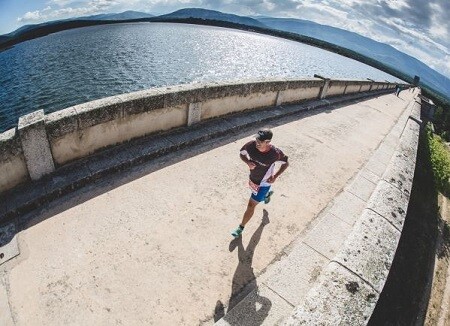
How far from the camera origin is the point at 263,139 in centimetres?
400

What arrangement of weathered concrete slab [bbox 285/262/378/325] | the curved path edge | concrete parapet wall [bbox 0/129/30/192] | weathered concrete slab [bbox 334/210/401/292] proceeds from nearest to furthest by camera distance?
weathered concrete slab [bbox 285/262/378/325]
the curved path edge
weathered concrete slab [bbox 334/210/401/292]
concrete parapet wall [bbox 0/129/30/192]

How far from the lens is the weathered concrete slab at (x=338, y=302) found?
233 centimetres

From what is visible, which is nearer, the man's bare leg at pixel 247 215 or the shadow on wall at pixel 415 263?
the man's bare leg at pixel 247 215

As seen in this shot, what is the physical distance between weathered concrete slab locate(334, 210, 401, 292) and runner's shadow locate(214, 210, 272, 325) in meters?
1.06

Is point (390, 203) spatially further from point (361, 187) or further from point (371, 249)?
point (361, 187)

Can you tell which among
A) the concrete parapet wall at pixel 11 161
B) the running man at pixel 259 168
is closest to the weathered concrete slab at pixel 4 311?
the concrete parapet wall at pixel 11 161

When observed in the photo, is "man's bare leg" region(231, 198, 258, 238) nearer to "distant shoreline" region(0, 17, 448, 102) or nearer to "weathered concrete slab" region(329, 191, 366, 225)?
"weathered concrete slab" region(329, 191, 366, 225)

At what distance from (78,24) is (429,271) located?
5440 inches

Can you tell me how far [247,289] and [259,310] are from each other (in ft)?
1.07

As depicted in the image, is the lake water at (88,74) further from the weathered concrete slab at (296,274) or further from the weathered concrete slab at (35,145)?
the weathered concrete slab at (35,145)

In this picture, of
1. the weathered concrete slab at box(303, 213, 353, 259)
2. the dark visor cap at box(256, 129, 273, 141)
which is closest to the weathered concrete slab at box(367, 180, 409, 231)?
the weathered concrete slab at box(303, 213, 353, 259)

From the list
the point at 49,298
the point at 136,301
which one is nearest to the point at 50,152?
the point at 49,298

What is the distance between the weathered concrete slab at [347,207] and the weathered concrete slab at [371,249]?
5.05 ft

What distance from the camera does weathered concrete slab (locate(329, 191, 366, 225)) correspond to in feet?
16.5
